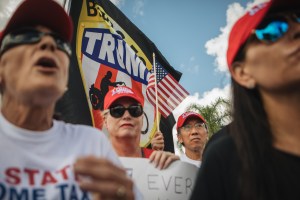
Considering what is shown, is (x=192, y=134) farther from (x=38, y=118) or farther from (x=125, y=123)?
(x=38, y=118)

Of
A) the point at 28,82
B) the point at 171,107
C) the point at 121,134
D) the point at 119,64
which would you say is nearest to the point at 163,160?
the point at 121,134

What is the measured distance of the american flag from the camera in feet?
18.4

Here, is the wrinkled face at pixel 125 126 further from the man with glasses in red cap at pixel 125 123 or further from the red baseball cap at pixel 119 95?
the red baseball cap at pixel 119 95

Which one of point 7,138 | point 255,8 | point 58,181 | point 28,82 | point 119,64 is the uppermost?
point 119,64

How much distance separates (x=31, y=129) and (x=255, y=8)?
1.27 metres

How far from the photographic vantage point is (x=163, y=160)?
2562mm

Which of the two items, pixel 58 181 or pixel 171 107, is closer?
pixel 58 181

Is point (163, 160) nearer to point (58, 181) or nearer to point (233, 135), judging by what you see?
point (233, 135)

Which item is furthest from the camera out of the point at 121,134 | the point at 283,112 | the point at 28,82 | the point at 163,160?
the point at 121,134

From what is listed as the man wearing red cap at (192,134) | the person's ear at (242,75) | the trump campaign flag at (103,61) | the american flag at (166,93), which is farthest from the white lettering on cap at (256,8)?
the american flag at (166,93)

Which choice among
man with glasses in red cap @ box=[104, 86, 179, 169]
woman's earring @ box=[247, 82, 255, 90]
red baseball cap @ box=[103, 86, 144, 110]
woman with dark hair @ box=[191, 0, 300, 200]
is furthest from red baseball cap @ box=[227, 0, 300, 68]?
red baseball cap @ box=[103, 86, 144, 110]

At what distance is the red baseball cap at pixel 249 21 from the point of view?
162 centimetres

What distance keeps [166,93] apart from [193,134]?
1111 mm

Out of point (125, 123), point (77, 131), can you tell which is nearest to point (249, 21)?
point (77, 131)
